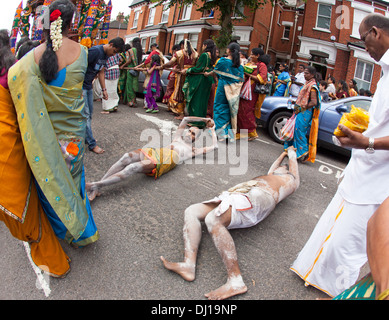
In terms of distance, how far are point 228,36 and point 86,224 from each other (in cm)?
1097

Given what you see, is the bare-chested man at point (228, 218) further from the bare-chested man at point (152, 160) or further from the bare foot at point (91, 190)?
the bare foot at point (91, 190)

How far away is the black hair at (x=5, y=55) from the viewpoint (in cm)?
206

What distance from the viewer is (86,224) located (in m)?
2.33

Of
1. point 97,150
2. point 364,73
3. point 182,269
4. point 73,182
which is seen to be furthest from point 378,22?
point 364,73

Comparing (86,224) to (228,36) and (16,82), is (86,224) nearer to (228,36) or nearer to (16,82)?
(16,82)

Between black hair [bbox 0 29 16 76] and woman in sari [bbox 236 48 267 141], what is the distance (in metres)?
4.27

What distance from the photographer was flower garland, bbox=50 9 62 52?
2.08m

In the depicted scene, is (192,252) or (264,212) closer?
(192,252)

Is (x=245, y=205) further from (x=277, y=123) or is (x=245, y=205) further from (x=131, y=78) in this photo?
(x=131, y=78)

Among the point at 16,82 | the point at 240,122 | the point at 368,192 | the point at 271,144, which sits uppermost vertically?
the point at 16,82

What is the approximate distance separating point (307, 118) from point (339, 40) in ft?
50.3

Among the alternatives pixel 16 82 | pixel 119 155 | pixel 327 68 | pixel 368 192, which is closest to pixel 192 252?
pixel 368 192

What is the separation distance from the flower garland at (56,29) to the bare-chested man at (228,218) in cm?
171
